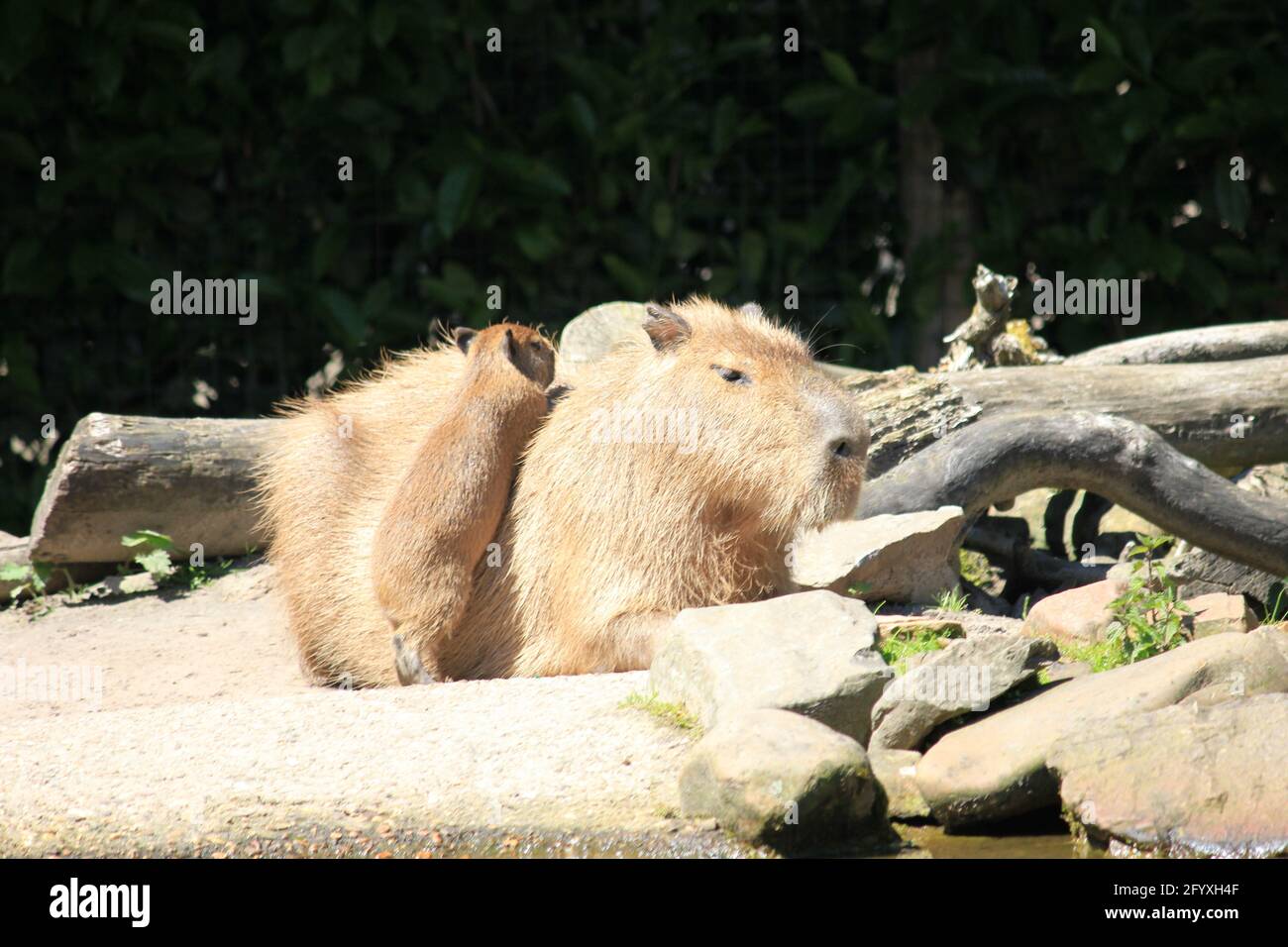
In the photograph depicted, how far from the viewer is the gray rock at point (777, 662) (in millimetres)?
3332

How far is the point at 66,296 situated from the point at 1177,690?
5643 millimetres

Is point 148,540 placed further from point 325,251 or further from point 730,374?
point 730,374

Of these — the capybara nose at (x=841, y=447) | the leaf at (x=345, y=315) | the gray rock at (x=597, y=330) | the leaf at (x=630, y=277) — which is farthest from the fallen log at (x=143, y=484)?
the capybara nose at (x=841, y=447)

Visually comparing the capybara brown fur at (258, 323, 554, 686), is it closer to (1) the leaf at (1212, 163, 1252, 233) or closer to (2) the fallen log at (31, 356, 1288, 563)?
(2) the fallen log at (31, 356, 1288, 563)

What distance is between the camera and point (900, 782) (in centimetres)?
325

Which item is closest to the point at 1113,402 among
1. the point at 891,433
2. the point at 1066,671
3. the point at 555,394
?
the point at 891,433

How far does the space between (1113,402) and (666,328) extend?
6.13 feet

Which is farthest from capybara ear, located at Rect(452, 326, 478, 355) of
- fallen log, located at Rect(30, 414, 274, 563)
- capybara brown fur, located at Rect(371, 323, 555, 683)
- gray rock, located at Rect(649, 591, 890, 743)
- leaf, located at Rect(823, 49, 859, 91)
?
leaf, located at Rect(823, 49, 859, 91)

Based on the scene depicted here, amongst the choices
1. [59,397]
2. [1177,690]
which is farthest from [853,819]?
[59,397]

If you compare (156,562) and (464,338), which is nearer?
(464,338)

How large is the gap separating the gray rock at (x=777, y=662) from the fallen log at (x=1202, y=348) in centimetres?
252

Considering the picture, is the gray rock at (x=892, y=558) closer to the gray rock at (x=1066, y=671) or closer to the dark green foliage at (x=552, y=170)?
the gray rock at (x=1066, y=671)

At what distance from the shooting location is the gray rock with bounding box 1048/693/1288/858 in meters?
2.85

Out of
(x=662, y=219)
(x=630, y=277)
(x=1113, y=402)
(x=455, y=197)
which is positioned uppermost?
(x=455, y=197)
